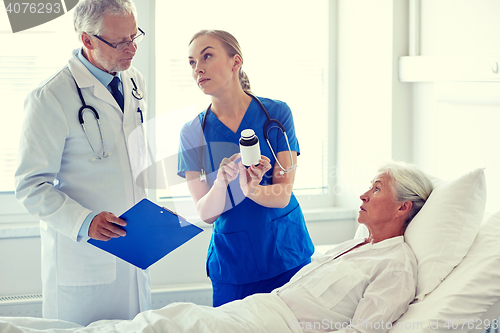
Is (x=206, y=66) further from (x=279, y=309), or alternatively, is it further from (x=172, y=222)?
(x=279, y=309)

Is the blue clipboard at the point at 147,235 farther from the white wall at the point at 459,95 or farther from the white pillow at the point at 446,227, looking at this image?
the white wall at the point at 459,95

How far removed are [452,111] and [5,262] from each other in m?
2.36

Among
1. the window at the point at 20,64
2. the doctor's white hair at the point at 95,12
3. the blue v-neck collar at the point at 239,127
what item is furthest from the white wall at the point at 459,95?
the window at the point at 20,64

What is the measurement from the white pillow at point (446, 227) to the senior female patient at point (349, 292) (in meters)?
0.04

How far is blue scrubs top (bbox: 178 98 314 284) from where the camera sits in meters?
1.59

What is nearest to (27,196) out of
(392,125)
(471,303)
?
(471,303)

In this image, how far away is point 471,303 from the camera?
1.28 meters

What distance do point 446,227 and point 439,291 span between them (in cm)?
22

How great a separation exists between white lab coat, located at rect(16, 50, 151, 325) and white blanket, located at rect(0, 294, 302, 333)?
169 millimetres

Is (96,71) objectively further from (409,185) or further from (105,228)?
(409,185)

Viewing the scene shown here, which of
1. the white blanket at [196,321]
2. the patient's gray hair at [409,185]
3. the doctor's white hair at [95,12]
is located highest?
the doctor's white hair at [95,12]

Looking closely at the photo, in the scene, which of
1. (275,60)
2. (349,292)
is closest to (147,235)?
(349,292)

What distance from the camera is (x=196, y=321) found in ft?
4.25

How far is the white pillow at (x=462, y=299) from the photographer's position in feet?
4.13
